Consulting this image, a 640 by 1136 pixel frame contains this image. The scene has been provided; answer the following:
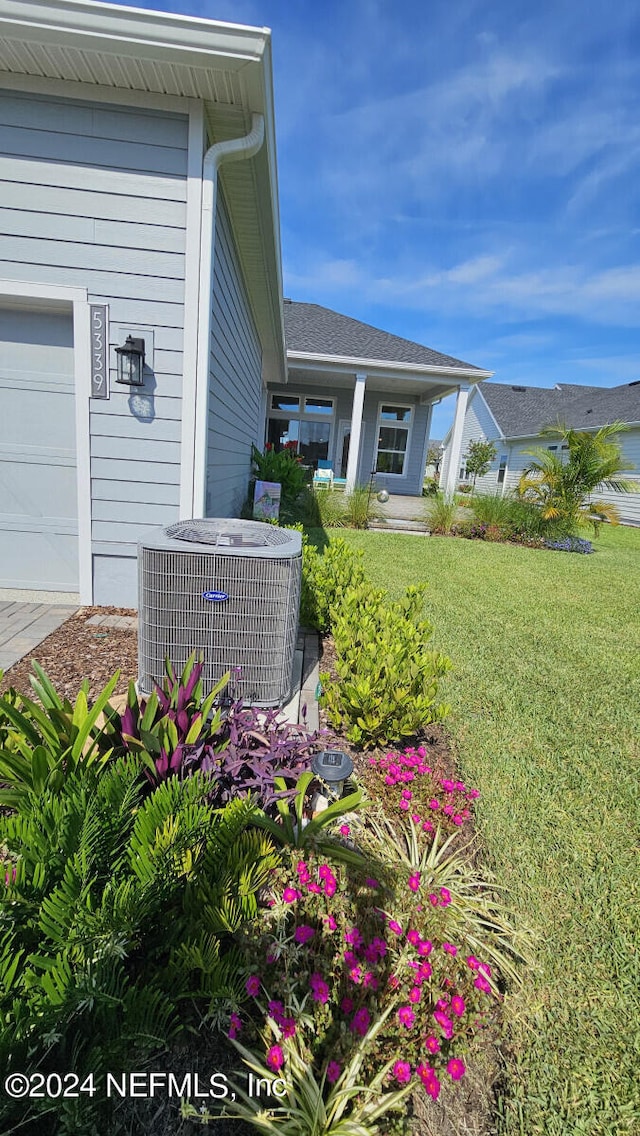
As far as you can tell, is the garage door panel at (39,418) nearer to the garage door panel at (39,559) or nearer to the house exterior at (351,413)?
the garage door panel at (39,559)

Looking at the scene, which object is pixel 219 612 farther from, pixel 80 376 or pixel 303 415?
pixel 303 415

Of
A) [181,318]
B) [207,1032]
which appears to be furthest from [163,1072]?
[181,318]

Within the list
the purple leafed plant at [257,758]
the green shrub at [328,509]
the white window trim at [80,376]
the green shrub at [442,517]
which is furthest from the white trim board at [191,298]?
the green shrub at [442,517]

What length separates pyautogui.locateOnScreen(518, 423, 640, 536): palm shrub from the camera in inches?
368

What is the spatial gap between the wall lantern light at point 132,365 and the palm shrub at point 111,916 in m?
2.79

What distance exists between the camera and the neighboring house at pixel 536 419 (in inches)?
652

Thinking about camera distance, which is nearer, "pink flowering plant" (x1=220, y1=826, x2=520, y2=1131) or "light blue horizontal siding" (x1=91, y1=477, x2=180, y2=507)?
"pink flowering plant" (x1=220, y1=826, x2=520, y2=1131)

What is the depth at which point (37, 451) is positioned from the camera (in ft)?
12.1

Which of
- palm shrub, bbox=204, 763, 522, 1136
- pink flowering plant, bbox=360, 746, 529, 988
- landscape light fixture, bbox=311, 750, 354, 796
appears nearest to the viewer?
palm shrub, bbox=204, 763, 522, 1136

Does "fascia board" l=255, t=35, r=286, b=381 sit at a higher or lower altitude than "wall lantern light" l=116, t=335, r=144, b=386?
higher

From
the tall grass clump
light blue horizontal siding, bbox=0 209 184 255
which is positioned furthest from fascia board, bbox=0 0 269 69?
the tall grass clump

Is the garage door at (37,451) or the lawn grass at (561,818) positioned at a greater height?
the garage door at (37,451)

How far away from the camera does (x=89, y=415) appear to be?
3.49 meters

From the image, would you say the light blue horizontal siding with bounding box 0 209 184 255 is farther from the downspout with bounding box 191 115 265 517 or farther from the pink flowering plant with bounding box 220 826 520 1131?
the pink flowering plant with bounding box 220 826 520 1131
